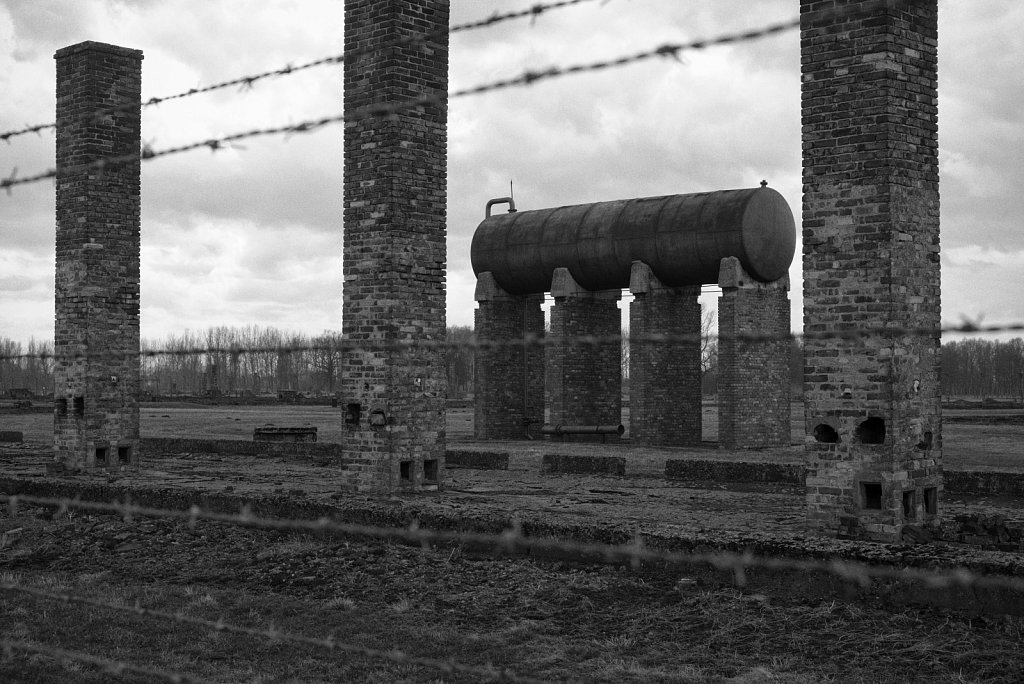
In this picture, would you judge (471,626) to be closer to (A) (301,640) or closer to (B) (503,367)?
(A) (301,640)

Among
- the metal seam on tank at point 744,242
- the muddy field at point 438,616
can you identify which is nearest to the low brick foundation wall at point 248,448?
the muddy field at point 438,616

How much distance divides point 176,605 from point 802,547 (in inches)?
202

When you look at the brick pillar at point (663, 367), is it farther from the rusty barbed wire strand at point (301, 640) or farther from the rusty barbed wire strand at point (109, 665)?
the rusty barbed wire strand at point (109, 665)

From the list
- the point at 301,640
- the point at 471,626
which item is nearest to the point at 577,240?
the point at 471,626

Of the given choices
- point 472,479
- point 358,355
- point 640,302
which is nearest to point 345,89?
point 358,355

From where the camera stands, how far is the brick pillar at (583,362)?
23.5m

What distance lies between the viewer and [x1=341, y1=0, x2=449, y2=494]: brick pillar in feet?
40.9

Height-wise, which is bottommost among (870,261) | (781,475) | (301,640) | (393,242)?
(781,475)

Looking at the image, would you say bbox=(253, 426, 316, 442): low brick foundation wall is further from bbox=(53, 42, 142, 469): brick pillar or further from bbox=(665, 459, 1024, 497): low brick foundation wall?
bbox=(665, 459, 1024, 497): low brick foundation wall

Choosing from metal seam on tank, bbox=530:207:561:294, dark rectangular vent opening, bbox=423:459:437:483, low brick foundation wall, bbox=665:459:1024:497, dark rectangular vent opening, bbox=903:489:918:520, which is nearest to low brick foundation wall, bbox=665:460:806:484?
low brick foundation wall, bbox=665:459:1024:497

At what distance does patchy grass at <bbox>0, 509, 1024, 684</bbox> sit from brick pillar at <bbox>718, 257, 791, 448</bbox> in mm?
11996

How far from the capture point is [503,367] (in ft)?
82.8

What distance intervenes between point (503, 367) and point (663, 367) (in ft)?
14.3

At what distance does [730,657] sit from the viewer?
279 inches
